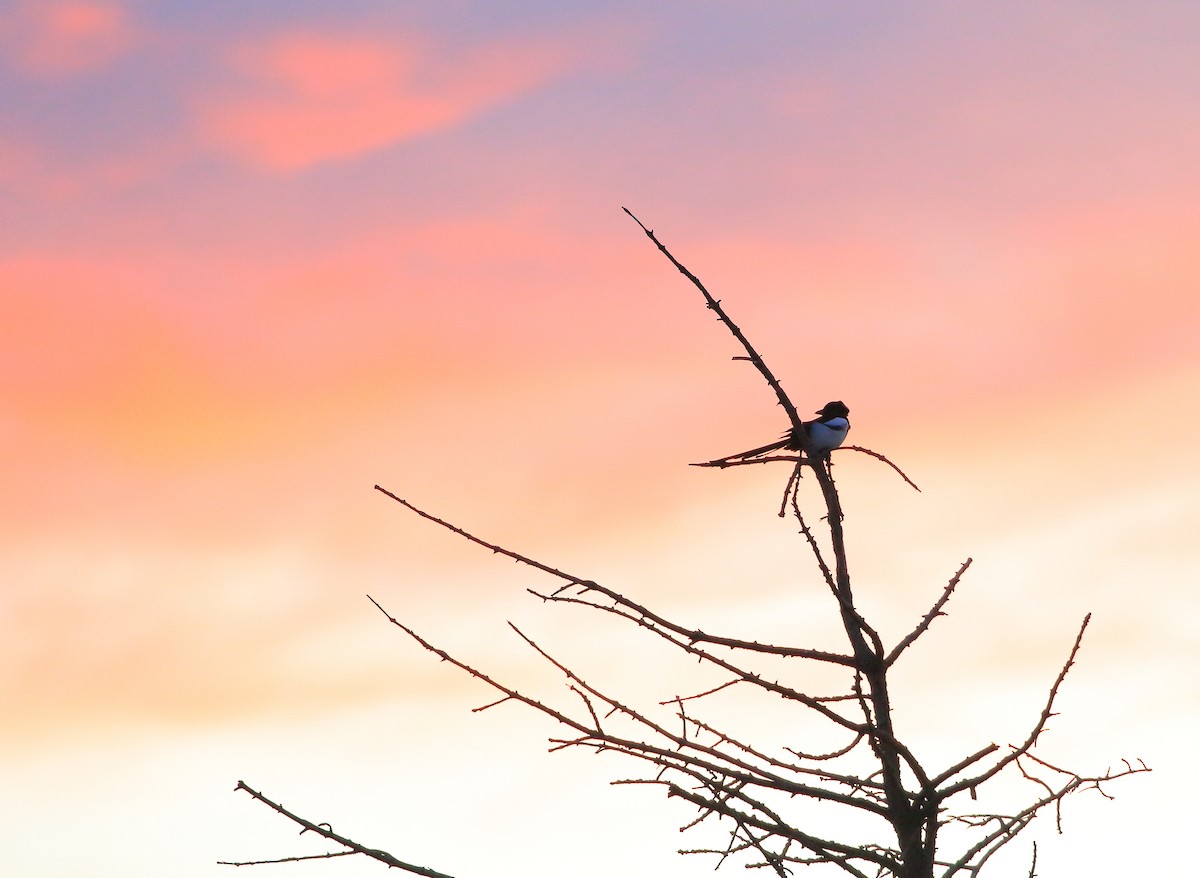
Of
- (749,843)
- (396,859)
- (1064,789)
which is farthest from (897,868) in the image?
(396,859)

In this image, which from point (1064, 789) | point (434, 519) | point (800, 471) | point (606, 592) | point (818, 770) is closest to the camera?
point (434, 519)

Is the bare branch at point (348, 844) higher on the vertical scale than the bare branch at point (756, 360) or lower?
lower

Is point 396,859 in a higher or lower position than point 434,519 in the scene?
lower

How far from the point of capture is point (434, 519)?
4773mm

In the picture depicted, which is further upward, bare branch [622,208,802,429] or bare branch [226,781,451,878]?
bare branch [622,208,802,429]

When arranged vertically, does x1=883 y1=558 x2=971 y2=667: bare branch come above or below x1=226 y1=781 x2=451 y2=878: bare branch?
above

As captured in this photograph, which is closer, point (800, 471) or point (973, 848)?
point (973, 848)

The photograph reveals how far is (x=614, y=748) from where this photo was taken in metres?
5.06

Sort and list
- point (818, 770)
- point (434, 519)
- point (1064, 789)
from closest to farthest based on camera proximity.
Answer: point (434, 519) < point (818, 770) < point (1064, 789)

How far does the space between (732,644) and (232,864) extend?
229cm

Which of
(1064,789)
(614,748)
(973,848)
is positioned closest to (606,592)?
(614,748)

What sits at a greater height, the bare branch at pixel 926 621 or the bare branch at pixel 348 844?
the bare branch at pixel 926 621

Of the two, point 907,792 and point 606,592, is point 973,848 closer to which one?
point 907,792

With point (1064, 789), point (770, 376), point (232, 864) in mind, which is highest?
point (770, 376)
